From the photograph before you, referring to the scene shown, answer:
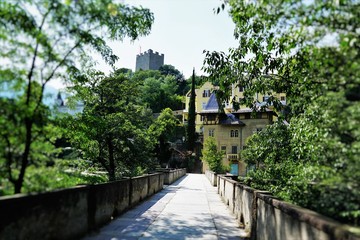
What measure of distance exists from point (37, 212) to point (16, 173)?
2.23 ft

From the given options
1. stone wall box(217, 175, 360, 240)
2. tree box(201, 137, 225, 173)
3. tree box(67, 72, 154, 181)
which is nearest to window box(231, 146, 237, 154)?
tree box(201, 137, 225, 173)

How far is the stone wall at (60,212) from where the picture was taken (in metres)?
4.49

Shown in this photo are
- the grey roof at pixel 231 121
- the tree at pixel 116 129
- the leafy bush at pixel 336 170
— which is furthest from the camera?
the grey roof at pixel 231 121

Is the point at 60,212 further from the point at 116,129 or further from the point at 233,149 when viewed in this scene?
the point at 233,149

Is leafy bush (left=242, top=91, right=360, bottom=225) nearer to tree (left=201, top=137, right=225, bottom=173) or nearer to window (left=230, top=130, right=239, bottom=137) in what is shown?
tree (left=201, top=137, right=225, bottom=173)

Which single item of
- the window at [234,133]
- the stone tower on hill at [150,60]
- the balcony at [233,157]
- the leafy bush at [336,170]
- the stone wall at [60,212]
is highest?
the stone tower on hill at [150,60]

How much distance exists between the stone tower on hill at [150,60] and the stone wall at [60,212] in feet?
413

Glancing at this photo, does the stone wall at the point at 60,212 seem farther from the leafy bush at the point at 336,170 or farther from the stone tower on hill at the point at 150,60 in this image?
the stone tower on hill at the point at 150,60

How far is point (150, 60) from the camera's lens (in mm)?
133375

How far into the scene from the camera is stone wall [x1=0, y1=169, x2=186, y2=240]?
14.7ft

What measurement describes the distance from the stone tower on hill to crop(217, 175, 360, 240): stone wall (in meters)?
127

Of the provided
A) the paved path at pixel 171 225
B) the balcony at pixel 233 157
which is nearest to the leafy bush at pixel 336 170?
the paved path at pixel 171 225

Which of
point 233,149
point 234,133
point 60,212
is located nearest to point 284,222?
point 60,212

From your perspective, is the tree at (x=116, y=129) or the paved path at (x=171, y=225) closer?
the paved path at (x=171, y=225)
